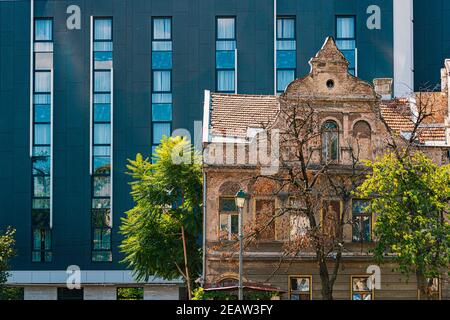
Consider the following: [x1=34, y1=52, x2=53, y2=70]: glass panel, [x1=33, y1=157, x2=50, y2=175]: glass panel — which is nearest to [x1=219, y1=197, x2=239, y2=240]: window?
Result: [x1=33, y1=157, x2=50, y2=175]: glass panel

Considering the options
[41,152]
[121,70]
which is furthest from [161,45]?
[41,152]

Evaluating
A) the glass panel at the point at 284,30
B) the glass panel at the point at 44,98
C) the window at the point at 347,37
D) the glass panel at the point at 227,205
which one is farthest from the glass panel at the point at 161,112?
the glass panel at the point at 227,205

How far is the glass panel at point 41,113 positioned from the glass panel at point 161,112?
340 inches

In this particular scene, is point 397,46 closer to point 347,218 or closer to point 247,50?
point 247,50

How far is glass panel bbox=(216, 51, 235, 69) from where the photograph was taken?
72938mm

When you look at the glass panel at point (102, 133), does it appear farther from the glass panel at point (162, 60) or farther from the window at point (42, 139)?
the glass panel at point (162, 60)

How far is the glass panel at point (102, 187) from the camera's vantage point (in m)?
71.8

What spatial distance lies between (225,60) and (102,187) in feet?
46.9

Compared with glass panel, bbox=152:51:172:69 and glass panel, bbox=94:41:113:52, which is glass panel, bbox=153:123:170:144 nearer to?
glass panel, bbox=152:51:172:69

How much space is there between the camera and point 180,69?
72.7 m

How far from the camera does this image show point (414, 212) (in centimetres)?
3522

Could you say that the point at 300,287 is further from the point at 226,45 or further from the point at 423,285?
the point at 226,45

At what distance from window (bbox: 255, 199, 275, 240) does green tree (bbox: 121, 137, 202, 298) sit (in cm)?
548
